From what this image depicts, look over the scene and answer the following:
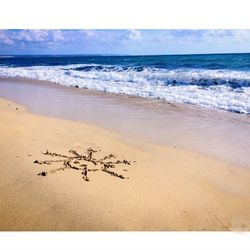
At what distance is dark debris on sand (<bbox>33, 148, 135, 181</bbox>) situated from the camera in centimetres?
337

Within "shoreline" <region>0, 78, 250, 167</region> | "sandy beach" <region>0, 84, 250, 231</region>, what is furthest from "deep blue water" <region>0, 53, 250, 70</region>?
"sandy beach" <region>0, 84, 250, 231</region>

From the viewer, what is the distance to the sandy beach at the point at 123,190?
2.62 m

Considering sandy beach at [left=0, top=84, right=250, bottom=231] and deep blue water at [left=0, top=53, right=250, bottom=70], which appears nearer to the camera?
sandy beach at [left=0, top=84, right=250, bottom=231]

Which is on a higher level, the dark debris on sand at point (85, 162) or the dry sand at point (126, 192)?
the dark debris on sand at point (85, 162)

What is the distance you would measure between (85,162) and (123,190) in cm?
74

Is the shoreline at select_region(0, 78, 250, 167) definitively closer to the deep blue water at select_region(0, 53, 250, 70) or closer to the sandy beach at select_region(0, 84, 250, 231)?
the sandy beach at select_region(0, 84, 250, 231)

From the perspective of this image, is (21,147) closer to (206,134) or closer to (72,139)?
(72,139)

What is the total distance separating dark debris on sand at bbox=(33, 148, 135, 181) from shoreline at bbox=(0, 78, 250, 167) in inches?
39.3

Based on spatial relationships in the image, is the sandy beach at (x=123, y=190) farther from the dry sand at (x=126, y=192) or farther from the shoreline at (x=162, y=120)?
the shoreline at (x=162, y=120)

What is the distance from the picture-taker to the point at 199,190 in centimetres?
313

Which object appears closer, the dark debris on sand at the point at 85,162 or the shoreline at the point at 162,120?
the dark debris on sand at the point at 85,162

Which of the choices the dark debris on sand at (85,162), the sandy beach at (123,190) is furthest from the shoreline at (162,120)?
the dark debris on sand at (85,162)

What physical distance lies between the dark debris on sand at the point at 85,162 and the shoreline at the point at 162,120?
3.27ft
